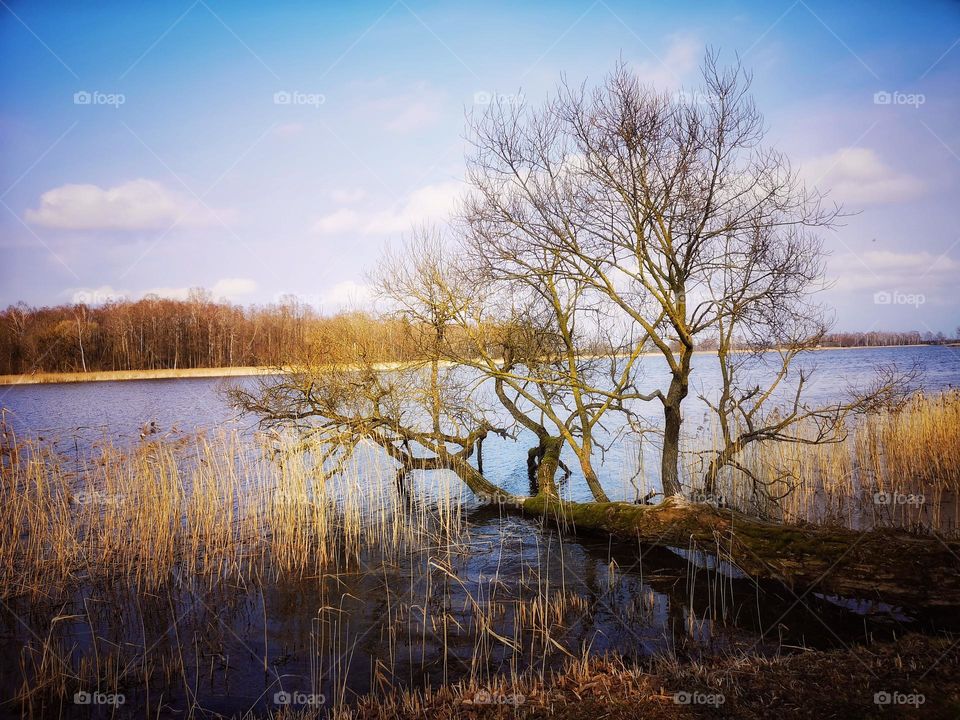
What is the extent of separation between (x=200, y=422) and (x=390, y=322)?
11019 mm

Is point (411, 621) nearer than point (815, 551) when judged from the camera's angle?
No

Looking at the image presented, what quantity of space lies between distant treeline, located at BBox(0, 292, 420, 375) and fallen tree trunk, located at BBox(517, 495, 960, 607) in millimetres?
31927

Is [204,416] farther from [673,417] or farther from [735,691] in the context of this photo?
[735,691]

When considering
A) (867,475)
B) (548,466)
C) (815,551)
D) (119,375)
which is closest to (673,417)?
(815,551)

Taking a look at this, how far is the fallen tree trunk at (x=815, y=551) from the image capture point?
15.2 ft

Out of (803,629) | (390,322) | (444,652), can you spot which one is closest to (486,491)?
(390,322)

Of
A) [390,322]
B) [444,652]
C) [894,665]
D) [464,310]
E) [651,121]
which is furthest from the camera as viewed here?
[390,322]

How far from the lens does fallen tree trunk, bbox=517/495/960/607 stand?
4641 mm

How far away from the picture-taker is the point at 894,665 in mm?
3453

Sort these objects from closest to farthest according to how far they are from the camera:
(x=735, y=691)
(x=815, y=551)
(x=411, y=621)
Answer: (x=735, y=691) → (x=815, y=551) → (x=411, y=621)

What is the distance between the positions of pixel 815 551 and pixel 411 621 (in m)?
4.11

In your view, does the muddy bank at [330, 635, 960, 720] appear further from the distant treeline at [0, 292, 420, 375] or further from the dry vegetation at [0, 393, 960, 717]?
the distant treeline at [0, 292, 420, 375]

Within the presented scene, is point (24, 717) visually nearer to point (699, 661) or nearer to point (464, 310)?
point (699, 661)

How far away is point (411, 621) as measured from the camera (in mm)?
5449
